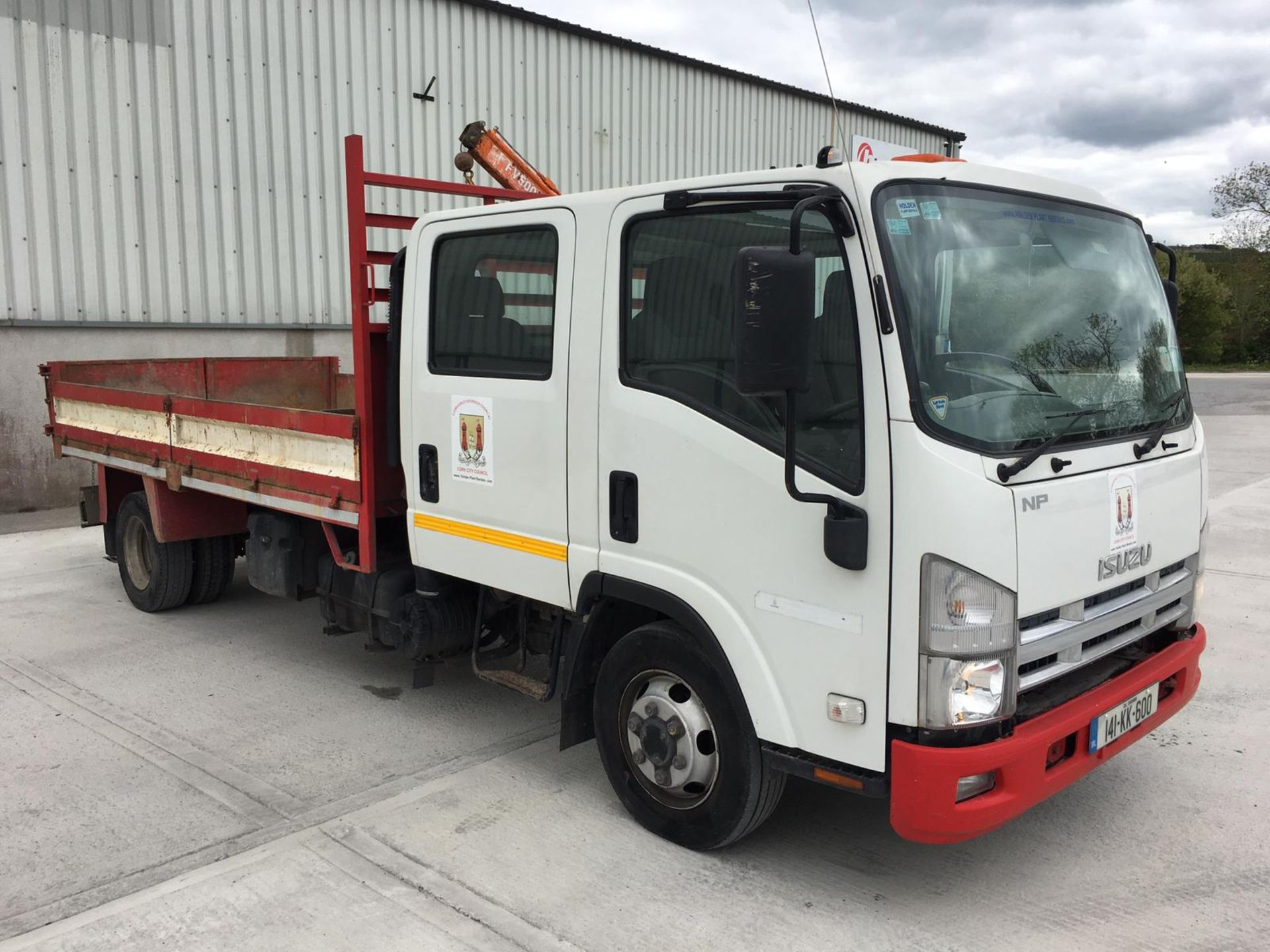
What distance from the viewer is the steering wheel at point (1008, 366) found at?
286cm

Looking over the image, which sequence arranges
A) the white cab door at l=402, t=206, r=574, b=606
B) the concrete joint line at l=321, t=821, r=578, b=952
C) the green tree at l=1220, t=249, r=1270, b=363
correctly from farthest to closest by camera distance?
the green tree at l=1220, t=249, r=1270, b=363 < the white cab door at l=402, t=206, r=574, b=606 < the concrete joint line at l=321, t=821, r=578, b=952

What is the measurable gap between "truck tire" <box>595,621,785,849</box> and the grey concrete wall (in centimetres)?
774

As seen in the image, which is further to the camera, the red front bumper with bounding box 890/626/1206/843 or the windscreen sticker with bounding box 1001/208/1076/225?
the windscreen sticker with bounding box 1001/208/1076/225

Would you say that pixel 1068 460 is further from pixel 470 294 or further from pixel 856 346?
pixel 470 294

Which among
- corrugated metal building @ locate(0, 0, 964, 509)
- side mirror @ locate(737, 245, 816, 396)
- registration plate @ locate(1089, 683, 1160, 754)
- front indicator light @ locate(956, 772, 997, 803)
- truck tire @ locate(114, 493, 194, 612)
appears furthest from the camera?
corrugated metal building @ locate(0, 0, 964, 509)

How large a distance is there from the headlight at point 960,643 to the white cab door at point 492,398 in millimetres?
1409

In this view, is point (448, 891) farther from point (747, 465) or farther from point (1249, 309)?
point (1249, 309)

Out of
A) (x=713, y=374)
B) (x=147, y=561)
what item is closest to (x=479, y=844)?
(x=713, y=374)

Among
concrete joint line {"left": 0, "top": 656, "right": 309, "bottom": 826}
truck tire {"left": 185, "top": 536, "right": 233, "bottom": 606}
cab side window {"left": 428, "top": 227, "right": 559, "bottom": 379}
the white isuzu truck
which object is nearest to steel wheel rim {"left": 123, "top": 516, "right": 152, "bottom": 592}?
truck tire {"left": 185, "top": 536, "right": 233, "bottom": 606}

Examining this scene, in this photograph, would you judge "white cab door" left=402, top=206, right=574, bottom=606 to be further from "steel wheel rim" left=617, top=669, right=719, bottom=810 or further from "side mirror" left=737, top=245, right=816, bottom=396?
"side mirror" left=737, top=245, right=816, bottom=396

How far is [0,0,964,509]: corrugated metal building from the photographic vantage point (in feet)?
31.5

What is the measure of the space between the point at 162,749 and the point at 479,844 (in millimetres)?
1715

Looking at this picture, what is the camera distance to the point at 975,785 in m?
2.88

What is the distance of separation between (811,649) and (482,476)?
1.57m
